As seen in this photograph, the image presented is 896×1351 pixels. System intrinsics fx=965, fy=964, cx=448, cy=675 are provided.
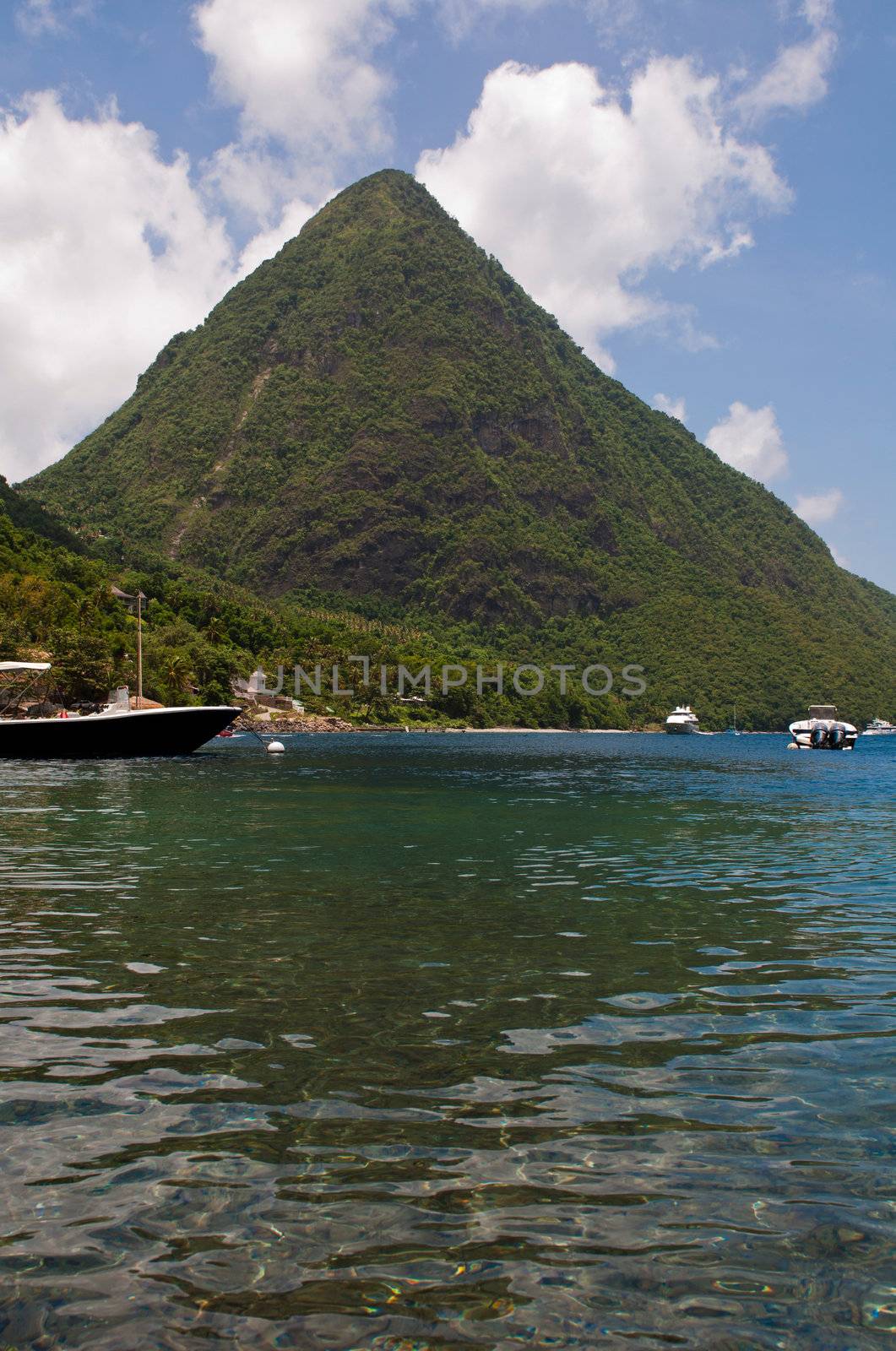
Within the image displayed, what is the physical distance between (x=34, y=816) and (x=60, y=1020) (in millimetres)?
22996

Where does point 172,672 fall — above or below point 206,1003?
above

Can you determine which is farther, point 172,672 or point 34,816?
point 172,672

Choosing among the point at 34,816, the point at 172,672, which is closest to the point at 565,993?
the point at 34,816

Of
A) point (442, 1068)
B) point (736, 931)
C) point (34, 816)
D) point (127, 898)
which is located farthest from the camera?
point (34, 816)

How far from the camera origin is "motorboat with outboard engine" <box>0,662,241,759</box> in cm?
6200

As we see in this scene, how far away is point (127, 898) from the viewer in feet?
54.0

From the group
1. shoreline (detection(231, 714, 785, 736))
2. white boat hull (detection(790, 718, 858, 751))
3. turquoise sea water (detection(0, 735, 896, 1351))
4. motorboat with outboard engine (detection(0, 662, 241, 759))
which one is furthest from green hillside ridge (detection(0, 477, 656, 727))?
turquoise sea water (detection(0, 735, 896, 1351))

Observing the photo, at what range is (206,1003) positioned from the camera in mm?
9961

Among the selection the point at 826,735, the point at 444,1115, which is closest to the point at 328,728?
the point at 826,735

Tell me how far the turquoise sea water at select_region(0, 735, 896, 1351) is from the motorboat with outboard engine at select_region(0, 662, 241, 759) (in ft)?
152

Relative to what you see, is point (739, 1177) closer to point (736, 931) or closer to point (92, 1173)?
point (92, 1173)

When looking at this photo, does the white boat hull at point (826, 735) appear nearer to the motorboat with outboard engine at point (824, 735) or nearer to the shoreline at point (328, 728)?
the motorboat with outboard engine at point (824, 735)

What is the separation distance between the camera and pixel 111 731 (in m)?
63.2

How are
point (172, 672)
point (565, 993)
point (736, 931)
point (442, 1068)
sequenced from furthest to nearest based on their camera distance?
point (172, 672) < point (736, 931) < point (565, 993) < point (442, 1068)
